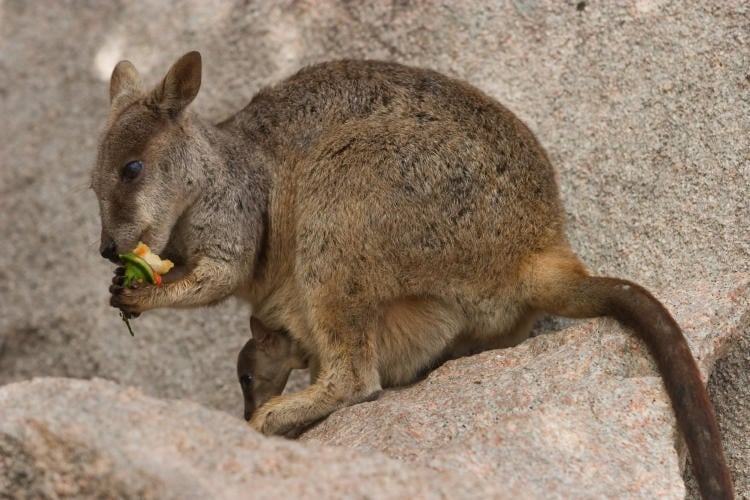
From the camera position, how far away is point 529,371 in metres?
4.50

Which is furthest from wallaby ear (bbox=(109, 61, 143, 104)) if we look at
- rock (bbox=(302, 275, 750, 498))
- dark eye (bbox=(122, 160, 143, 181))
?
rock (bbox=(302, 275, 750, 498))

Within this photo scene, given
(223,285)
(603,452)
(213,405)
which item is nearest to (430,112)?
(223,285)

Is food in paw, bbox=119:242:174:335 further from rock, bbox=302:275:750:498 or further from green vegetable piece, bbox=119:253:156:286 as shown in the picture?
rock, bbox=302:275:750:498

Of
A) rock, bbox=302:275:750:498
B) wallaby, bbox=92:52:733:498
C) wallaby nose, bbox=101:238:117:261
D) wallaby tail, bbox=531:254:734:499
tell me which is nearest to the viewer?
rock, bbox=302:275:750:498

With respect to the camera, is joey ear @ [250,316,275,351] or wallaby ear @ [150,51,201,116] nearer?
wallaby ear @ [150,51,201,116]

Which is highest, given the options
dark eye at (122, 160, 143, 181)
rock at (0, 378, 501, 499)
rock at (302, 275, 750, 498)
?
dark eye at (122, 160, 143, 181)

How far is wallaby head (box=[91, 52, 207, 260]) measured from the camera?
5.05m

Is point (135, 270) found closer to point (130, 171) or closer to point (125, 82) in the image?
point (130, 171)

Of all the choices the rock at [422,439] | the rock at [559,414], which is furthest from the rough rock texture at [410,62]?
the rock at [422,439]

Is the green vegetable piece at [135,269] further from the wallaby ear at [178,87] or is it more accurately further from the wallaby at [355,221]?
the wallaby ear at [178,87]

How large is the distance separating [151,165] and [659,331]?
2633 mm

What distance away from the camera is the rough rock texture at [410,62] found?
5.59 m

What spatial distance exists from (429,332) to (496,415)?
0.93m

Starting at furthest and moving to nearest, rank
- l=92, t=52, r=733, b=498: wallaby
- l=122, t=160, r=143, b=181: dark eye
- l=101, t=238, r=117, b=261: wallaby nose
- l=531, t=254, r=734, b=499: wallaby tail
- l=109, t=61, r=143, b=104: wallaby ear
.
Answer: l=109, t=61, r=143, b=104: wallaby ear → l=122, t=160, r=143, b=181: dark eye → l=101, t=238, r=117, b=261: wallaby nose → l=92, t=52, r=733, b=498: wallaby → l=531, t=254, r=734, b=499: wallaby tail
